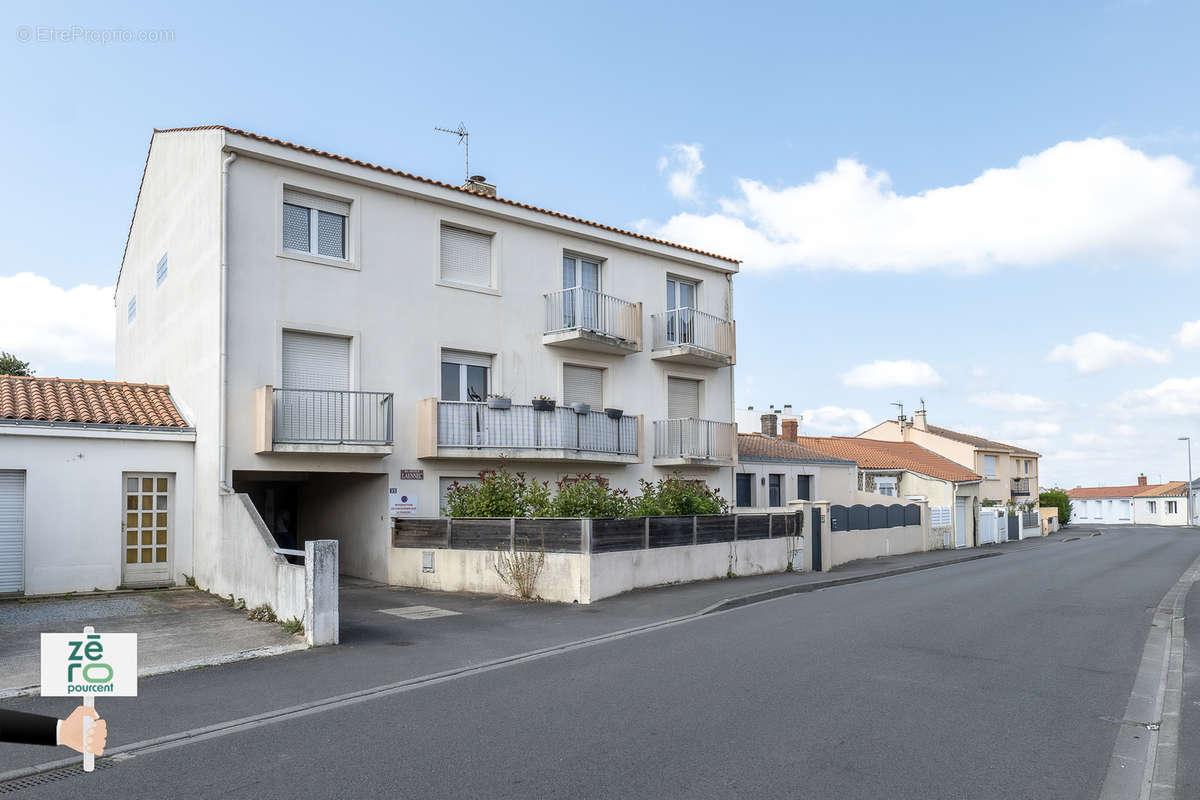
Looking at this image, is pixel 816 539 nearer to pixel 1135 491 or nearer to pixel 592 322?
pixel 592 322

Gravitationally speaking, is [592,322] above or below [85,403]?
above

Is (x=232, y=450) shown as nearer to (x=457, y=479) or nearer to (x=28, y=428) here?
(x=28, y=428)

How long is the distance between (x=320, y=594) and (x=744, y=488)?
20.0 m

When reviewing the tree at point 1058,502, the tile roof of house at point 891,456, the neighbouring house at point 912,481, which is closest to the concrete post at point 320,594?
the tile roof of house at point 891,456

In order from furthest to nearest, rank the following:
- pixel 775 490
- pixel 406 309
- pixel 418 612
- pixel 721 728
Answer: pixel 775 490
pixel 406 309
pixel 418 612
pixel 721 728

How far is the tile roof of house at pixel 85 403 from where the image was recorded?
48.1ft

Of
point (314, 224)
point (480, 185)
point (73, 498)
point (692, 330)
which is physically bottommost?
point (73, 498)

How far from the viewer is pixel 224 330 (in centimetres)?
1550

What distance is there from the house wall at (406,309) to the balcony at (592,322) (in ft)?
1.04

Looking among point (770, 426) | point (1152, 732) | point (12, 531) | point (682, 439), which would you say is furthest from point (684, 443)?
point (1152, 732)

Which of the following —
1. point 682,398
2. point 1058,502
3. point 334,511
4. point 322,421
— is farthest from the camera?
point 1058,502

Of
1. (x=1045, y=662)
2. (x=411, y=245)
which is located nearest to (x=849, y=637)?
(x=1045, y=662)

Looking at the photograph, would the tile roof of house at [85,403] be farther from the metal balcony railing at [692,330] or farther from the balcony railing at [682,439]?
the metal balcony railing at [692,330]

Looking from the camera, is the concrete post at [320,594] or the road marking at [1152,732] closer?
the road marking at [1152,732]
